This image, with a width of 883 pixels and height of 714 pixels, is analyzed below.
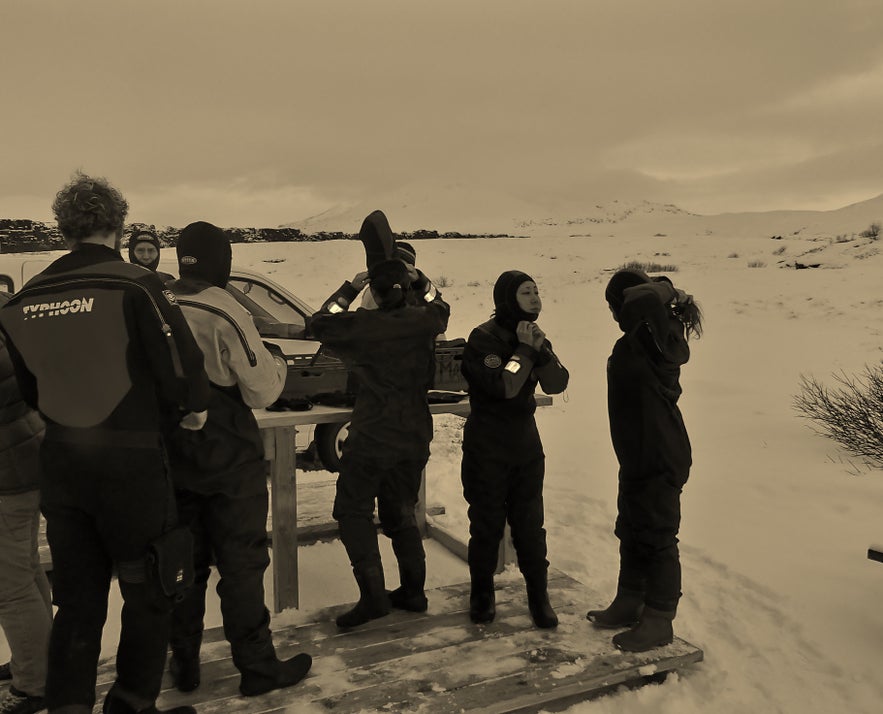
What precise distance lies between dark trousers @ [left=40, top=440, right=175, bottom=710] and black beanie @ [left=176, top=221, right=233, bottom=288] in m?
0.84

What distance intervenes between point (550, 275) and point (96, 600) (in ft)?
86.0

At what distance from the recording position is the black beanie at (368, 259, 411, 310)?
12.4ft

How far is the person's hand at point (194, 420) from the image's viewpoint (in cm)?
292

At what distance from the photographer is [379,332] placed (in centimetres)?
377

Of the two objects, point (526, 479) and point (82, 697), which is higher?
point (526, 479)

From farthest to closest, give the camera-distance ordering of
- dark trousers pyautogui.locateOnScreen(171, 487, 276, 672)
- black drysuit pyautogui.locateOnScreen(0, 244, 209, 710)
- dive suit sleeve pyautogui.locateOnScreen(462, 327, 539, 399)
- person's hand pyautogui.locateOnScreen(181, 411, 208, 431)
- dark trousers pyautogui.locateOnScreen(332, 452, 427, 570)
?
1. dark trousers pyautogui.locateOnScreen(332, 452, 427, 570)
2. dive suit sleeve pyautogui.locateOnScreen(462, 327, 539, 399)
3. dark trousers pyautogui.locateOnScreen(171, 487, 276, 672)
4. person's hand pyautogui.locateOnScreen(181, 411, 208, 431)
5. black drysuit pyautogui.locateOnScreen(0, 244, 209, 710)

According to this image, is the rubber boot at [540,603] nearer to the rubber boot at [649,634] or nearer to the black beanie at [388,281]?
the rubber boot at [649,634]

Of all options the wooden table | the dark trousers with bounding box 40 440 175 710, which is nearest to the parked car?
the wooden table

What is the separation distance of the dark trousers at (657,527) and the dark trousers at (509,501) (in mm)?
468

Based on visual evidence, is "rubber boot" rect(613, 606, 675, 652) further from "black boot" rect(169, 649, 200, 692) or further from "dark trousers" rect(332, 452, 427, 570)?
"black boot" rect(169, 649, 200, 692)

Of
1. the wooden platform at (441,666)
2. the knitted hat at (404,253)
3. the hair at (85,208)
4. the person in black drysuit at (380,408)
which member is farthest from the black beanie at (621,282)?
the hair at (85,208)

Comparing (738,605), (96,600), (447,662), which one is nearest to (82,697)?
(96,600)

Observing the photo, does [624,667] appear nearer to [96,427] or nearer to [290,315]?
[96,427]

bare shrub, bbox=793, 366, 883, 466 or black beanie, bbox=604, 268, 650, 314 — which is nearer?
black beanie, bbox=604, 268, 650, 314
